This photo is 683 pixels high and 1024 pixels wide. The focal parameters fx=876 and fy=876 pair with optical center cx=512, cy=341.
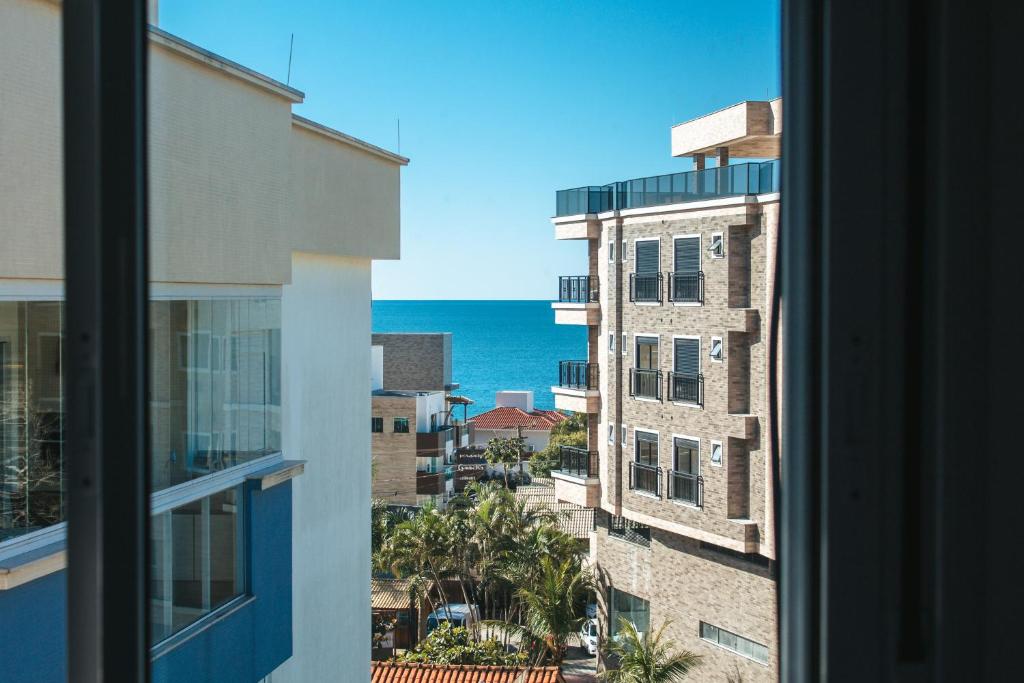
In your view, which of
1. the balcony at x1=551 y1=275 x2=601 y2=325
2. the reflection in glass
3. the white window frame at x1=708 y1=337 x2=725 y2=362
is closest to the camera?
the reflection in glass

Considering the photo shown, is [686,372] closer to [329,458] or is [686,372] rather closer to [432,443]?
[329,458]

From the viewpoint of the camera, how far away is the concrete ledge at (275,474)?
2.59 metres

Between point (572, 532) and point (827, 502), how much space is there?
29.0 feet

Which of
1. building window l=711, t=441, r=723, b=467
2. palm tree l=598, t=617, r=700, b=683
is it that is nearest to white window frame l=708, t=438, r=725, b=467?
building window l=711, t=441, r=723, b=467

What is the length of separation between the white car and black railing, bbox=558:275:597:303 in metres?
2.87

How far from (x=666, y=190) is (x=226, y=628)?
11.7 ft

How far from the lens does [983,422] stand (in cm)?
64

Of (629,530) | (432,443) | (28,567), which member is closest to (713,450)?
(629,530)

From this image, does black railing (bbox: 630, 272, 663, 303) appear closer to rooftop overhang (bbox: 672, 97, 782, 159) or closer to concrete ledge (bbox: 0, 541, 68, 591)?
rooftop overhang (bbox: 672, 97, 782, 159)

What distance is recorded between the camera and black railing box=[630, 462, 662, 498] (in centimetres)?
561

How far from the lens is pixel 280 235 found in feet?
9.47

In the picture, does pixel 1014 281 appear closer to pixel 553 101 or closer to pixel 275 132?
pixel 275 132

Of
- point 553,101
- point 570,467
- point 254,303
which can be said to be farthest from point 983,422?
point 570,467

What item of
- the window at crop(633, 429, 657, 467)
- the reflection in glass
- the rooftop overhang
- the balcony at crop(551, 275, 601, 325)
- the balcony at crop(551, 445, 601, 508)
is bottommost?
the balcony at crop(551, 445, 601, 508)
